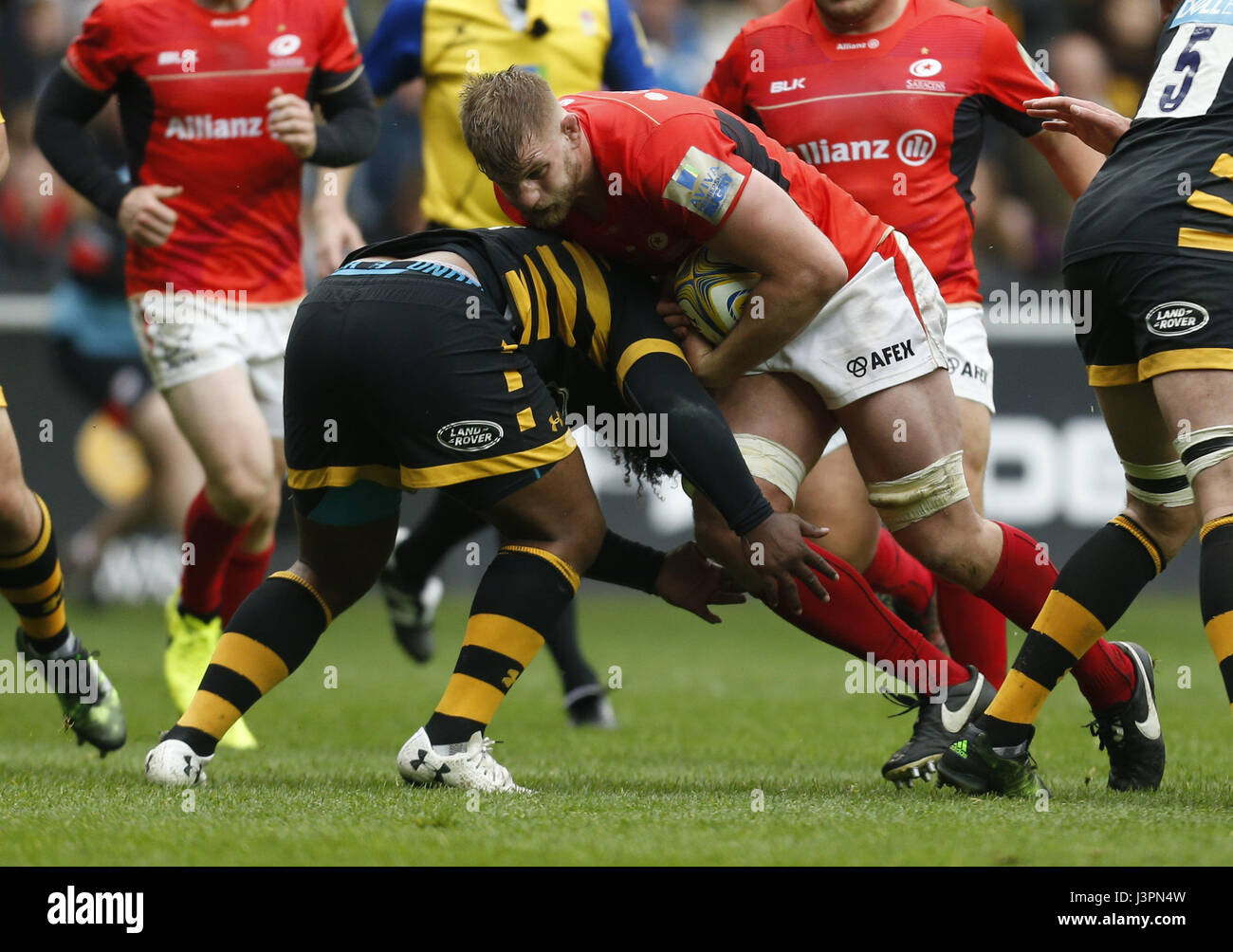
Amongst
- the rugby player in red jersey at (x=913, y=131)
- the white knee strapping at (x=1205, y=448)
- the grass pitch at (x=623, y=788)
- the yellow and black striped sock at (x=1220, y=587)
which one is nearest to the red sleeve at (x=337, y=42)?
the rugby player in red jersey at (x=913, y=131)

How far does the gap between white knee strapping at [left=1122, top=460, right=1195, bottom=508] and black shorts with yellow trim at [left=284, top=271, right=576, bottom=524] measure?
4.54 feet

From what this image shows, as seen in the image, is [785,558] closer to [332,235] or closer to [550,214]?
[550,214]

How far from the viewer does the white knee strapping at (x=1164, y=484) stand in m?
3.99

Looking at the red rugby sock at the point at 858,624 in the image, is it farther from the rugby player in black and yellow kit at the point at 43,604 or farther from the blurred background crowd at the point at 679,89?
the blurred background crowd at the point at 679,89

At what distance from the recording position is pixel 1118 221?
3619 millimetres

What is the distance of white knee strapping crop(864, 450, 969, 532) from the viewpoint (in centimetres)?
405

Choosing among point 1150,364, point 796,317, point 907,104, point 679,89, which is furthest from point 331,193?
point 679,89

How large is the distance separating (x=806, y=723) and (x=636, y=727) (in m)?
0.61

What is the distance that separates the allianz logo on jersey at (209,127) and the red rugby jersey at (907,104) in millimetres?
1833

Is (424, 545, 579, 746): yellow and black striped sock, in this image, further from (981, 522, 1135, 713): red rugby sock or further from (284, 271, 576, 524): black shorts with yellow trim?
(981, 522, 1135, 713): red rugby sock

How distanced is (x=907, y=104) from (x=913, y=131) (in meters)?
0.08

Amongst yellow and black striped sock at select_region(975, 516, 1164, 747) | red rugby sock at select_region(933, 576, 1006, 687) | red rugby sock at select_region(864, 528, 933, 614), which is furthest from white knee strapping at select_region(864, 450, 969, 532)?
red rugby sock at select_region(864, 528, 933, 614)
